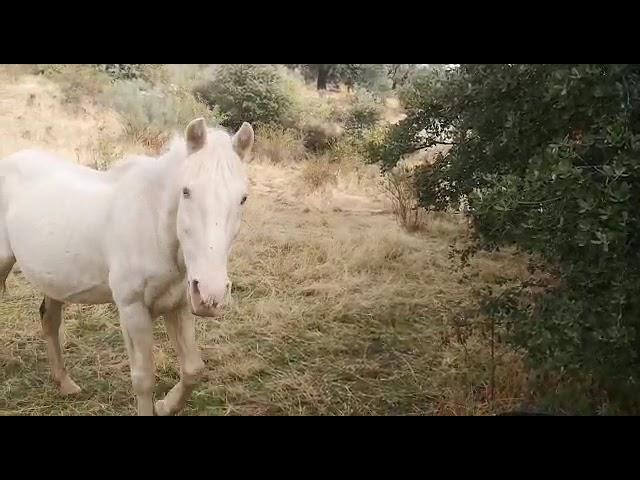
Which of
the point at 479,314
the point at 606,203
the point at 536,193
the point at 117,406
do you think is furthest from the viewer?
the point at 479,314

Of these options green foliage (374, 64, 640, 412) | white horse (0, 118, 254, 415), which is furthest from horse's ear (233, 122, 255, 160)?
green foliage (374, 64, 640, 412)

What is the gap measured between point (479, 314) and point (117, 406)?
5.92ft

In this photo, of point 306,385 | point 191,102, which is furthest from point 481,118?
point 191,102

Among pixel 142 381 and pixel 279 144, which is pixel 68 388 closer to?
pixel 142 381

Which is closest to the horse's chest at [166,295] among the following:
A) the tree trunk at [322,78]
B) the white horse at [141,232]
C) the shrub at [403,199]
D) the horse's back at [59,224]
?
the white horse at [141,232]

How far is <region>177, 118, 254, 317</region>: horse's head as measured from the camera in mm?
1574

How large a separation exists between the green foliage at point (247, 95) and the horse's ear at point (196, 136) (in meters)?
1.57

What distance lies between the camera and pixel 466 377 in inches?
104

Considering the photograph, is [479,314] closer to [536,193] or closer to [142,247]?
Answer: [536,193]

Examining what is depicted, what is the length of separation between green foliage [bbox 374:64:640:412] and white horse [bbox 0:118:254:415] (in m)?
0.96

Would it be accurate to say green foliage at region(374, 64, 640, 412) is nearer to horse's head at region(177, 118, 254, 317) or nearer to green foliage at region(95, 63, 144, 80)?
horse's head at region(177, 118, 254, 317)

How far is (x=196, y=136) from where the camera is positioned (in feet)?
5.64

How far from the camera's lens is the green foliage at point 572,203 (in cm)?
170

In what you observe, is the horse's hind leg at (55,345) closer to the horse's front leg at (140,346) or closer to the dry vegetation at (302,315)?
the dry vegetation at (302,315)
